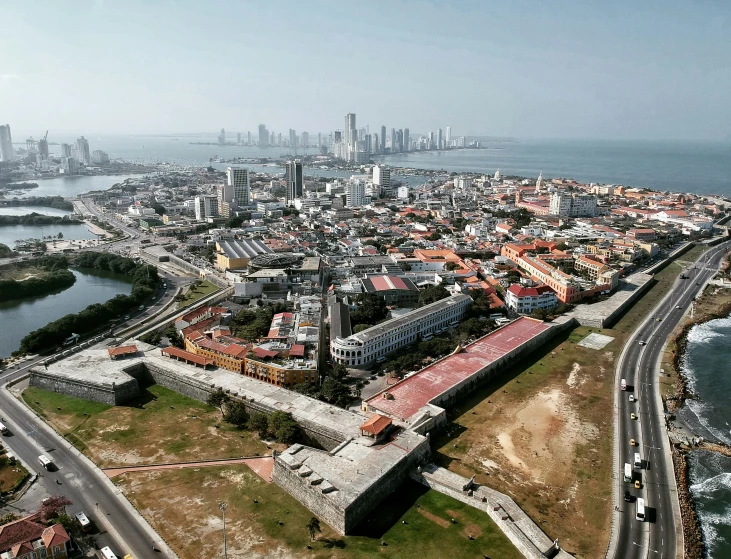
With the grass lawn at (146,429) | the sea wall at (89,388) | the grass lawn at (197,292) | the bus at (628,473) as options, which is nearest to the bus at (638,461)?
the bus at (628,473)

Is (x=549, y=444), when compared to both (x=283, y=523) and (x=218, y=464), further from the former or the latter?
(x=218, y=464)

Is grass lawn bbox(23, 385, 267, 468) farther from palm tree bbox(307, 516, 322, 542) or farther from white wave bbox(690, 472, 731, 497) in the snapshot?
white wave bbox(690, 472, 731, 497)

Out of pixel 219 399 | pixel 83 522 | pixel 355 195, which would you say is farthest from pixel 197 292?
pixel 355 195

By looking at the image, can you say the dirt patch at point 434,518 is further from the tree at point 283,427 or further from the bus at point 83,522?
the bus at point 83,522

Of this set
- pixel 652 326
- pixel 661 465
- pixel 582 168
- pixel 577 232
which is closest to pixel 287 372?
pixel 661 465

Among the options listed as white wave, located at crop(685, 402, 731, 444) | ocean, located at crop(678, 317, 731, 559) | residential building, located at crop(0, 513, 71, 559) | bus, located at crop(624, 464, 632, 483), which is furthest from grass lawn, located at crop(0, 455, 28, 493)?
white wave, located at crop(685, 402, 731, 444)

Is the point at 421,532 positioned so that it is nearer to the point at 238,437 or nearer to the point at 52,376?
the point at 238,437
